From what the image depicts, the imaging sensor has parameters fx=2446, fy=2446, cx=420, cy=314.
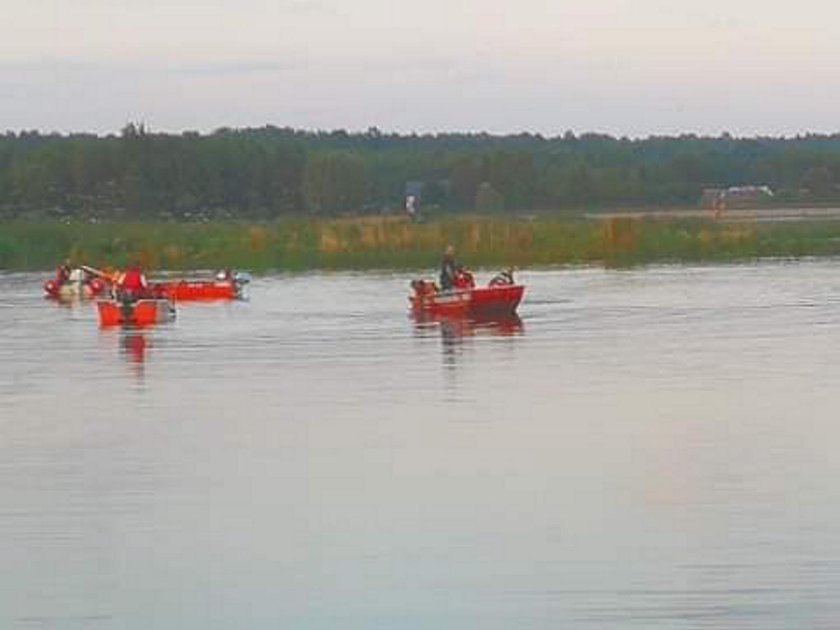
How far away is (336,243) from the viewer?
239 ft

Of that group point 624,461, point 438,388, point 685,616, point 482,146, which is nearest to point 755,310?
point 438,388

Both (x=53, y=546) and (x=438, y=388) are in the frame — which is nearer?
(x=53, y=546)

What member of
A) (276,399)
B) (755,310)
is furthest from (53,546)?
(755,310)

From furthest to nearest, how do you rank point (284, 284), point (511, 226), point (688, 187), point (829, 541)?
point (688, 187) < point (511, 226) < point (284, 284) < point (829, 541)

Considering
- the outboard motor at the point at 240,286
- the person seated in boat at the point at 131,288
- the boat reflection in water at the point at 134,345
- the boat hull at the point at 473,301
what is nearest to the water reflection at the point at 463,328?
the boat hull at the point at 473,301

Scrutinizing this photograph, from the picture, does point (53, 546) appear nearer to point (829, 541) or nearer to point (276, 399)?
point (829, 541)

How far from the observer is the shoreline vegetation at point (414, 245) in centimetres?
6981

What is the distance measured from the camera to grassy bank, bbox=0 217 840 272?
69875 millimetres

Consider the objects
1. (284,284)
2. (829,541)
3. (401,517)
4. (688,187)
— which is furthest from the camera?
(688,187)

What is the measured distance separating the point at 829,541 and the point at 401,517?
311 centimetres

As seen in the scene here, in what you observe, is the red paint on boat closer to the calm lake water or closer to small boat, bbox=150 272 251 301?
the calm lake water

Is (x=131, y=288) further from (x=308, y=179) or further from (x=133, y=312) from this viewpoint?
(x=308, y=179)

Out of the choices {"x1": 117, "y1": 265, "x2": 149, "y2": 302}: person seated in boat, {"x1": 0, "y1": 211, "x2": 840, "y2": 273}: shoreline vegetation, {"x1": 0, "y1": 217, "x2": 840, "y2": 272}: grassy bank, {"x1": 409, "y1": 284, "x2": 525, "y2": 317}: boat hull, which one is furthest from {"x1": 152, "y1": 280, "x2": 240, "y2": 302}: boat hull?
{"x1": 0, "y1": 217, "x2": 840, "y2": 272}: grassy bank

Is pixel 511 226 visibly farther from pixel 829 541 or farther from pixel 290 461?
pixel 829 541
